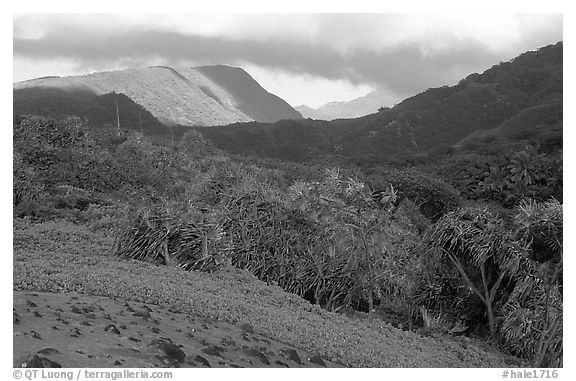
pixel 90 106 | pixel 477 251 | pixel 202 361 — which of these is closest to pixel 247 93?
pixel 90 106

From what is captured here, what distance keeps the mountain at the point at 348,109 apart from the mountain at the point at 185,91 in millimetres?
8617

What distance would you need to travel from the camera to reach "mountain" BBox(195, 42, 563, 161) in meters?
84.0

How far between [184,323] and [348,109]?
4184 inches

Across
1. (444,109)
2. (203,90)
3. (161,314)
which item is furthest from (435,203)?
(203,90)

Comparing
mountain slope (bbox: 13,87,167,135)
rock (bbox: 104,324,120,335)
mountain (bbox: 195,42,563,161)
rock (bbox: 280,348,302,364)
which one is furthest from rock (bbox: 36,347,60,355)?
mountain (bbox: 195,42,563,161)

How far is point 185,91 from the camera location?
3853 inches

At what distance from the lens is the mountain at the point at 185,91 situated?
88938 millimetres

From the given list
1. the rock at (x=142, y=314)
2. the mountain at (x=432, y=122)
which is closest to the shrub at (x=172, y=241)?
the rock at (x=142, y=314)

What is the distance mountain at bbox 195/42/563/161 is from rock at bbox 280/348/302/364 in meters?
68.9

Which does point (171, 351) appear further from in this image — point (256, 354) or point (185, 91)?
point (185, 91)

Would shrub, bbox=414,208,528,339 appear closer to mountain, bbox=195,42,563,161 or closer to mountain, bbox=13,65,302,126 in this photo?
mountain, bbox=195,42,563,161
